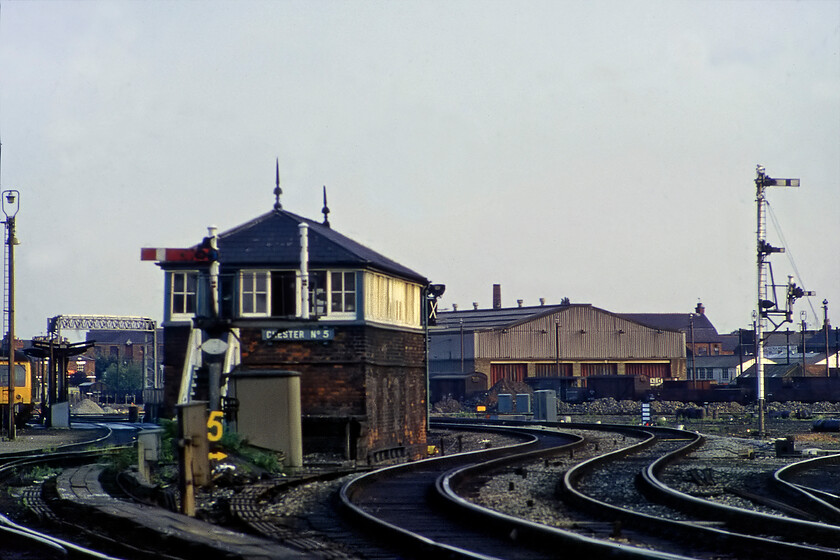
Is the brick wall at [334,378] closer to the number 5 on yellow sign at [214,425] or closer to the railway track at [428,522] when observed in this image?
the railway track at [428,522]

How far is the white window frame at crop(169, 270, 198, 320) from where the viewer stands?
2466 centimetres

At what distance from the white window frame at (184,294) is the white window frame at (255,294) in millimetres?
1285

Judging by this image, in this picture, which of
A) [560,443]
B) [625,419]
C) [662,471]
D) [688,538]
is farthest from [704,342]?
[688,538]

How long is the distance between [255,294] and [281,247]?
1.31 meters

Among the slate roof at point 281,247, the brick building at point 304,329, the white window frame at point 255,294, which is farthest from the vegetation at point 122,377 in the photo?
the white window frame at point 255,294

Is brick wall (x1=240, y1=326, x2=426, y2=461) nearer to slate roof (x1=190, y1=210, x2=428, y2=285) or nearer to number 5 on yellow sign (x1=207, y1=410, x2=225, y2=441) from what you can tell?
slate roof (x1=190, y1=210, x2=428, y2=285)

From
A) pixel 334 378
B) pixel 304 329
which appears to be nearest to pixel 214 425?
pixel 304 329

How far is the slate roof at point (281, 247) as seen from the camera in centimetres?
2409

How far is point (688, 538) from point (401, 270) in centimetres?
1797

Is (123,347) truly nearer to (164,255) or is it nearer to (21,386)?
(21,386)

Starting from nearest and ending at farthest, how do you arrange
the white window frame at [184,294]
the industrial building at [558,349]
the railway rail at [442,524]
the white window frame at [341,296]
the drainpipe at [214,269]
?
the railway rail at [442,524], the drainpipe at [214,269], the white window frame at [341,296], the white window frame at [184,294], the industrial building at [558,349]

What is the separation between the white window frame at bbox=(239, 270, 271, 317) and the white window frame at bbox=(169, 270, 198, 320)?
4.22 feet

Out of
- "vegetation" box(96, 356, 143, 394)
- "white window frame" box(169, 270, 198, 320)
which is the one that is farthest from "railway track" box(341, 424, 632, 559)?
"vegetation" box(96, 356, 143, 394)

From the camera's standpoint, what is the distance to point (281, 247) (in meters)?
24.6
